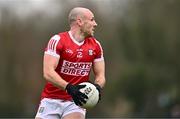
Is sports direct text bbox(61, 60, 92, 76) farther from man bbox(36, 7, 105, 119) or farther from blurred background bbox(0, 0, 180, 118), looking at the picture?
blurred background bbox(0, 0, 180, 118)

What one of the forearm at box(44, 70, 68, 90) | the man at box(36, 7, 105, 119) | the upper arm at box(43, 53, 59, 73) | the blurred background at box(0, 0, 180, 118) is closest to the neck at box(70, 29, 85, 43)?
the man at box(36, 7, 105, 119)

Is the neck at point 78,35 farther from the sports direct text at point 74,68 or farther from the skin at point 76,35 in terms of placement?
the sports direct text at point 74,68

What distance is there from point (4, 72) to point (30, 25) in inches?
201

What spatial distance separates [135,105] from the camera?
54.0 meters

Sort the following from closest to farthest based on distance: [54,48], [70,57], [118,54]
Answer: [54,48] → [70,57] → [118,54]

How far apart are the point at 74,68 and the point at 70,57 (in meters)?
0.18

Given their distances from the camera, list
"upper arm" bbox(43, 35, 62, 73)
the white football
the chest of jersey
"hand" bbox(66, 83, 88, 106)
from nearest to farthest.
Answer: "hand" bbox(66, 83, 88, 106), the white football, "upper arm" bbox(43, 35, 62, 73), the chest of jersey

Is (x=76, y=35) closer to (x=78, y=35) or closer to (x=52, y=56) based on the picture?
(x=78, y=35)

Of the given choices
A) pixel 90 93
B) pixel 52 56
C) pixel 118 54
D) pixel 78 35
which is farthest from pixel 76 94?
pixel 118 54

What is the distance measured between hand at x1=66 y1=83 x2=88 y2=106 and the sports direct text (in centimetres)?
40

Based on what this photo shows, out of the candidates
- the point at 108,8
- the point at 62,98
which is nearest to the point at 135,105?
the point at 108,8

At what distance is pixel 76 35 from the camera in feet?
38.6

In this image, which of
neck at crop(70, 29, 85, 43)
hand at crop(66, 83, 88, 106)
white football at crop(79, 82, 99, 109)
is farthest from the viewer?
neck at crop(70, 29, 85, 43)

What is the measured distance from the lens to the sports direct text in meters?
11.7
